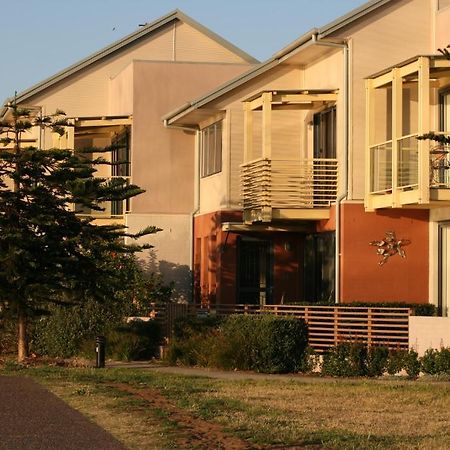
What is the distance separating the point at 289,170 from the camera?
92.9 feet

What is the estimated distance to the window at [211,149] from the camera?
3203 cm

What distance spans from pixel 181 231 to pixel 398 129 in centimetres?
1075

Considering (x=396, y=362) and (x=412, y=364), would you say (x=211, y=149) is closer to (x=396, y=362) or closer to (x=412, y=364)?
(x=396, y=362)

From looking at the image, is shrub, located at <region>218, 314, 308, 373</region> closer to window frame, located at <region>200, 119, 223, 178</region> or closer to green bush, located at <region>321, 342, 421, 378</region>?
green bush, located at <region>321, 342, 421, 378</region>

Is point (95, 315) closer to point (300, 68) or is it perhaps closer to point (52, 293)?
point (52, 293)

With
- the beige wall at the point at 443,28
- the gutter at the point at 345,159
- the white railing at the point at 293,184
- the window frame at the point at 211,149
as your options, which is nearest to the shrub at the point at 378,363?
the gutter at the point at 345,159

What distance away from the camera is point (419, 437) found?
13.3 metres

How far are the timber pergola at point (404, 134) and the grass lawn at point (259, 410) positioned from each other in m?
4.68

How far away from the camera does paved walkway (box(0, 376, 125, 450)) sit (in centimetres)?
1295

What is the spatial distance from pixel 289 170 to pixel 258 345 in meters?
6.25

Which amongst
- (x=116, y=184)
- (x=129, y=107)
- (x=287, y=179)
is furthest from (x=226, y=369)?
(x=129, y=107)

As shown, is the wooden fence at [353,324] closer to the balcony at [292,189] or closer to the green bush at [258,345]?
the green bush at [258,345]

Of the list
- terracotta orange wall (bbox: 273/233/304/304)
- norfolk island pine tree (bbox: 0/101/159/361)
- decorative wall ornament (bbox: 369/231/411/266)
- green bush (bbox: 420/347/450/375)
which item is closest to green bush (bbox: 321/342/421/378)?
green bush (bbox: 420/347/450/375)

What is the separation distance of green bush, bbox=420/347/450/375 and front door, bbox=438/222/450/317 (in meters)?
4.59
